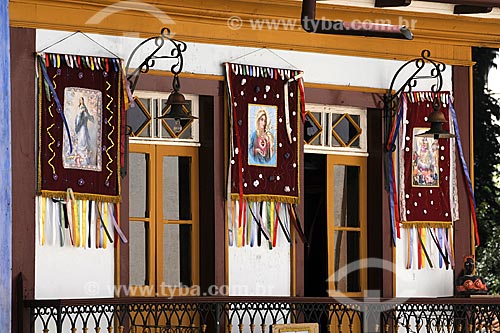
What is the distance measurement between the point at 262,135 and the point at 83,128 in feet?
5.83

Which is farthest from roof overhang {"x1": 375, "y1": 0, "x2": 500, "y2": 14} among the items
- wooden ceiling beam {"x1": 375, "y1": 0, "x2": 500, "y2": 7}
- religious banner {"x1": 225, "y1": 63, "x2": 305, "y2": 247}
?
religious banner {"x1": 225, "y1": 63, "x2": 305, "y2": 247}

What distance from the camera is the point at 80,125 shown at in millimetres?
12383

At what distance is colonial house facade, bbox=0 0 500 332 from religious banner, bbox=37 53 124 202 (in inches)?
0.8

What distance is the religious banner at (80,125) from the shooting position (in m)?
12.2

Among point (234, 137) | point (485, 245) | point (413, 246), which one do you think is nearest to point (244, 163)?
point (234, 137)

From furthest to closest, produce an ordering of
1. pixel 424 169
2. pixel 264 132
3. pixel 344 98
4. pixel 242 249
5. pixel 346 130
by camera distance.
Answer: pixel 424 169
pixel 346 130
pixel 344 98
pixel 264 132
pixel 242 249

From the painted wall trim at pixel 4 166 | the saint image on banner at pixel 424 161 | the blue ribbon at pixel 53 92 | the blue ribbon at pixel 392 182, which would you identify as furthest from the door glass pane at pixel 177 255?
the painted wall trim at pixel 4 166

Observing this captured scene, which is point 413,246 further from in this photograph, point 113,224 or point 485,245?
point 485,245

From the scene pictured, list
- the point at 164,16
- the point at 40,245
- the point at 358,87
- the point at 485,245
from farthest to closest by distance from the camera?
the point at 485,245
the point at 358,87
the point at 164,16
the point at 40,245

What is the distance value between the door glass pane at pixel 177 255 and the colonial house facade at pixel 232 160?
0.01 m

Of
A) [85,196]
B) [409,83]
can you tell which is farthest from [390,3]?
[85,196]

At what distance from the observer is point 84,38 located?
491 inches

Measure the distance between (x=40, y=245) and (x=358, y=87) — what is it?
12.0 ft

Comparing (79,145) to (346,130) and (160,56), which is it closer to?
(160,56)
